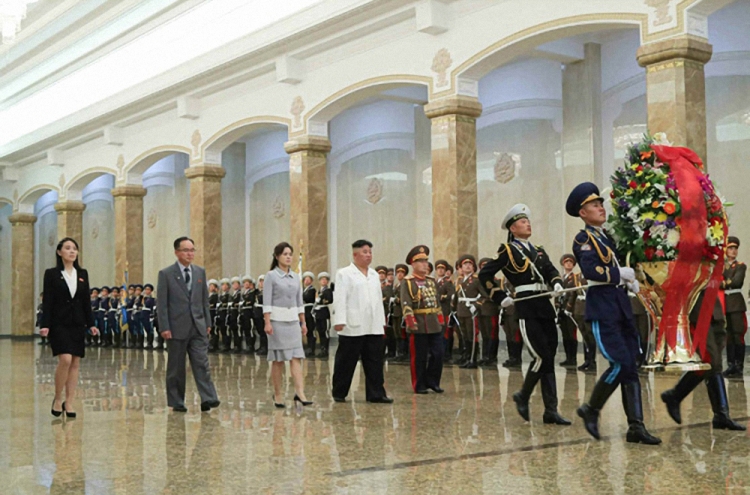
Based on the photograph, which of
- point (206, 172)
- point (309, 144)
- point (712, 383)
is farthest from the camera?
point (206, 172)

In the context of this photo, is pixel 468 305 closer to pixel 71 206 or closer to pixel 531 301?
pixel 531 301

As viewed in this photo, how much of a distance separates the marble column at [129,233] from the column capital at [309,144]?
7.93m

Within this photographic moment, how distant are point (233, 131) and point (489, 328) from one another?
9638mm

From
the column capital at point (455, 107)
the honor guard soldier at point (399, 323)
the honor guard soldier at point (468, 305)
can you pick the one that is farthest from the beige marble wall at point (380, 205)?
the honor guard soldier at point (468, 305)

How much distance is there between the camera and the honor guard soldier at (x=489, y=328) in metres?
13.1

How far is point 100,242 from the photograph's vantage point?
30.8m

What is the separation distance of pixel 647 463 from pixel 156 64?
19291 mm

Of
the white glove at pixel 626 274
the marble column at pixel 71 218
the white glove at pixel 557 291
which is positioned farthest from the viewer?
the marble column at pixel 71 218

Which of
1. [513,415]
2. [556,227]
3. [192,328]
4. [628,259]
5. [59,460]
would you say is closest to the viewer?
[59,460]

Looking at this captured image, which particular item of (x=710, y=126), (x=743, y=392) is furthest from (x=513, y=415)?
(x=710, y=126)

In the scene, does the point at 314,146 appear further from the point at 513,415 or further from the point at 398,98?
the point at 513,415

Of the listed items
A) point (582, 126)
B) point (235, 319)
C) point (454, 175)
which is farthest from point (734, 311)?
point (235, 319)

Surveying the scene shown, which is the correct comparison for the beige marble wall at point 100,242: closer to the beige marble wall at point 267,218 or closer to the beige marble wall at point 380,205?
the beige marble wall at point 267,218

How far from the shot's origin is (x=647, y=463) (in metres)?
5.22
